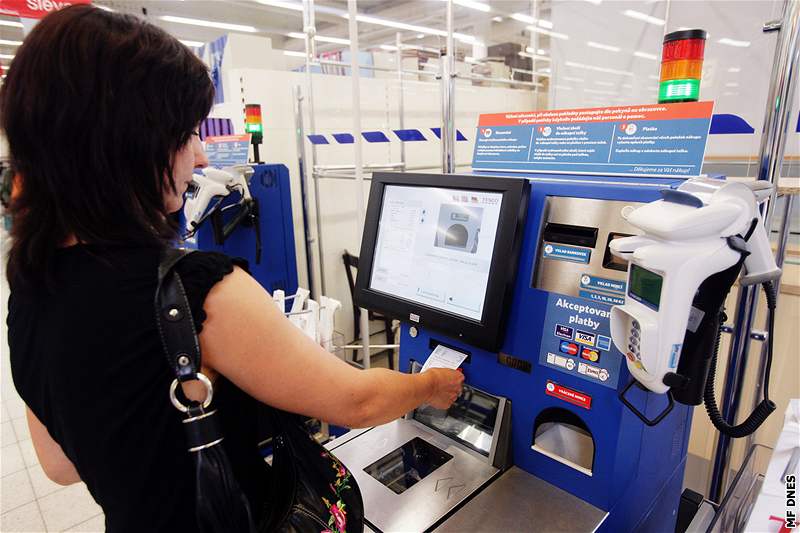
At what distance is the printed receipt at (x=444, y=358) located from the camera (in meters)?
1.19

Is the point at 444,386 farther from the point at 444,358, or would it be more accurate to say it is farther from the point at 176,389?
the point at 176,389

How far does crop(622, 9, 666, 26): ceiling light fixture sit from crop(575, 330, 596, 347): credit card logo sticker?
4555 millimetres

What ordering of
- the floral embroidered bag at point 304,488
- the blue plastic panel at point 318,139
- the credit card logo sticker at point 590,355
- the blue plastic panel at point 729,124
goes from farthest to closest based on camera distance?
the blue plastic panel at point 318,139, the blue plastic panel at point 729,124, the credit card logo sticker at point 590,355, the floral embroidered bag at point 304,488

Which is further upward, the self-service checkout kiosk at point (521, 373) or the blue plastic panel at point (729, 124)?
the blue plastic panel at point (729, 124)

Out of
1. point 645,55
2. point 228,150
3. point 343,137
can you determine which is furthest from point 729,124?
point 645,55

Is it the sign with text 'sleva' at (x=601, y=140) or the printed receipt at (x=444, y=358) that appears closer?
the sign with text 'sleva' at (x=601, y=140)

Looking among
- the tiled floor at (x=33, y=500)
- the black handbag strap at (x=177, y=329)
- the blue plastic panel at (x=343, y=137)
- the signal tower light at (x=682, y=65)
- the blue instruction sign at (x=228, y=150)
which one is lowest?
the tiled floor at (x=33, y=500)

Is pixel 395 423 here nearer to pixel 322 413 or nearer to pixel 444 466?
Result: pixel 444 466

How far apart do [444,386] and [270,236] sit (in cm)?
184

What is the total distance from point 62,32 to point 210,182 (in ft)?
5.38

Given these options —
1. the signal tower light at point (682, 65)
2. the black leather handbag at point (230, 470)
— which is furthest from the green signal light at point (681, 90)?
the black leather handbag at point (230, 470)

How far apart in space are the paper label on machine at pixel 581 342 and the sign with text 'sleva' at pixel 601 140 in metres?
0.33

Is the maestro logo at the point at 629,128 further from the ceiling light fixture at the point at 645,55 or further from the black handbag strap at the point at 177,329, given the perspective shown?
the ceiling light fixture at the point at 645,55

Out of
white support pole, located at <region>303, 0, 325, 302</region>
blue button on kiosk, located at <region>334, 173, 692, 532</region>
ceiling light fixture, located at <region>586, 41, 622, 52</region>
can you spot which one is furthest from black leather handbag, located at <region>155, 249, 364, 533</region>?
ceiling light fixture, located at <region>586, 41, 622, 52</region>
